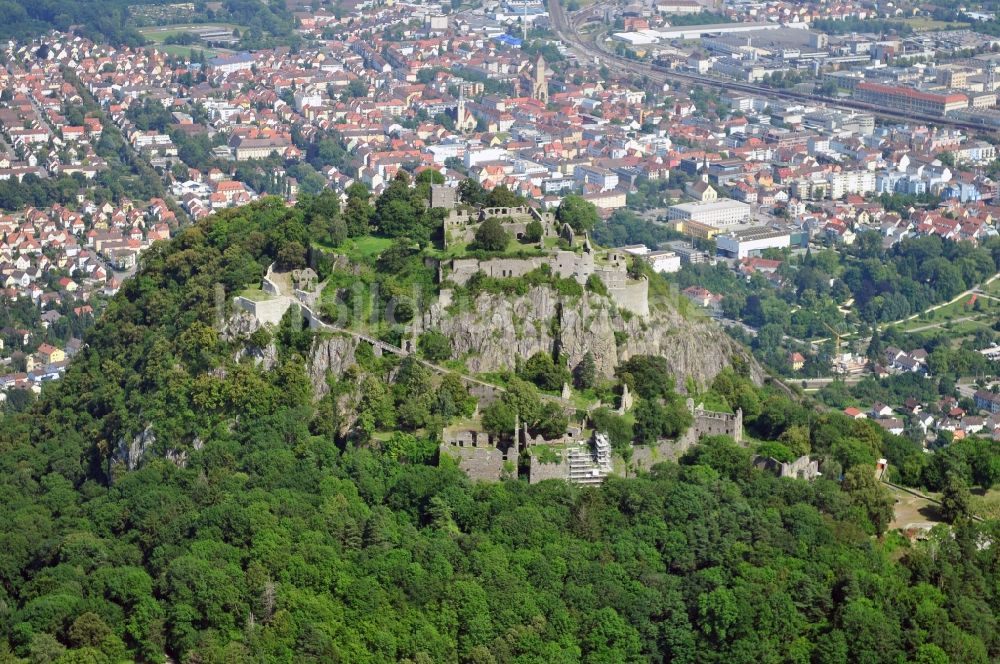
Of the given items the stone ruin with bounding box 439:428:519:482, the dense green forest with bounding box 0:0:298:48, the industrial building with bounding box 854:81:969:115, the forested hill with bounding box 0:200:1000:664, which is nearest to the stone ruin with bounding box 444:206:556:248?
the forested hill with bounding box 0:200:1000:664

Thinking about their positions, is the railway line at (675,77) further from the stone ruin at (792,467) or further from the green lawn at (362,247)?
the stone ruin at (792,467)

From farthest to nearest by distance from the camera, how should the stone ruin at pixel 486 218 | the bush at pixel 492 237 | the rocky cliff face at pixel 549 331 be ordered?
the stone ruin at pixel 486 218, the bush at pixel 492 237, the rocky cliff face at pixel 549 331

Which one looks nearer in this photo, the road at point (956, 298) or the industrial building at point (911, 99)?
the road at point (956, 298)

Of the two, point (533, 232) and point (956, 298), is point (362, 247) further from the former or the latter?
point (956, 298)

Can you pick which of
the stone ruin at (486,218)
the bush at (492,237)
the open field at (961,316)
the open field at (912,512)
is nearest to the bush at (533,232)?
the stone ruin at (486,218)

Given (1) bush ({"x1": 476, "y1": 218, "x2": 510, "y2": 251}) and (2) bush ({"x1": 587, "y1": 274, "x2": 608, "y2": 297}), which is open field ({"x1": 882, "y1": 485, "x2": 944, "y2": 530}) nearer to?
(2) bush ({"x1": 587, "y1": 274, "x2": 608, "y2": 297})

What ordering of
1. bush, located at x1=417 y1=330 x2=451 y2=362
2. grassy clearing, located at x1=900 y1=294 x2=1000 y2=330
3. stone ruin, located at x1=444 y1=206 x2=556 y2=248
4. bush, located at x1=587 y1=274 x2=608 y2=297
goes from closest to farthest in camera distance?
1. bush, located at x1=417 y1=330 x2=451 y2=362
2. bush, located at x1=587 y1=274 x2=608 y2=297
3. stone ruin, located at x1=444 y1=206 x2=556 y2=248
4. grassy clearing, located at x1=900 y1=294 x2=1000 y2=330

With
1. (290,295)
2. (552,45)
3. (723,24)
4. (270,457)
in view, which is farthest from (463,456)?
(723,24)
